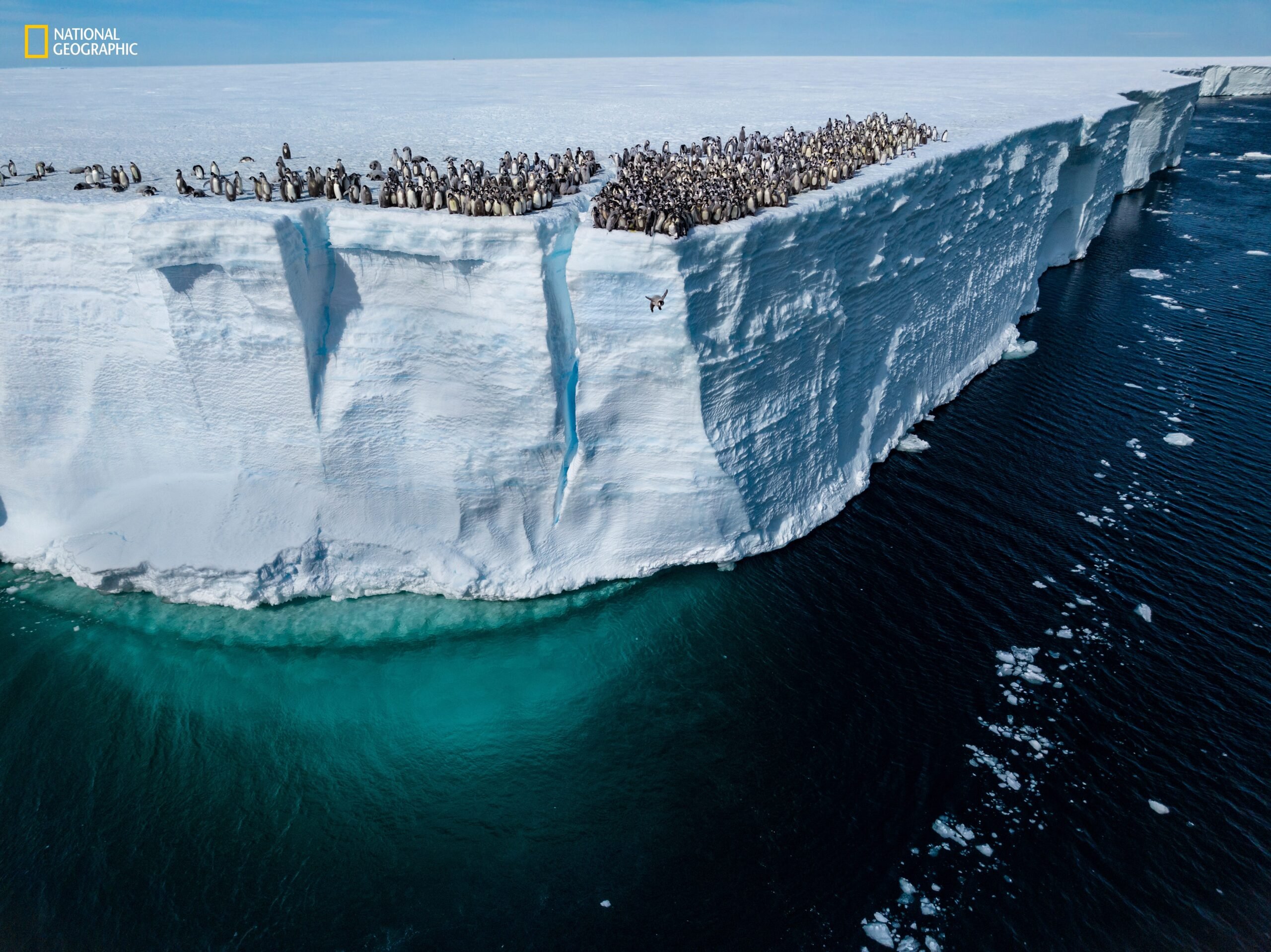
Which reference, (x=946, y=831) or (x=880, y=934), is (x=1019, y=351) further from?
(x=880, y=934)

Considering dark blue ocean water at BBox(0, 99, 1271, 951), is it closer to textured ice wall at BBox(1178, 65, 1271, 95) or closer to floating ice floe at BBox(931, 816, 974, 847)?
floating ice floe at BBox(931, 816, 974, 847)

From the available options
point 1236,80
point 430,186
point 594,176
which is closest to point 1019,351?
point 594,176

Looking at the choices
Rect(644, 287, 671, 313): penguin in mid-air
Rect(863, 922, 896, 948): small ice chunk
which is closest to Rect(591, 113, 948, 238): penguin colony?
Rect(644, 287, 671, 313): penguin in mid-air

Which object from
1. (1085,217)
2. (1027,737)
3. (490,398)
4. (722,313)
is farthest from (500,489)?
(1085,217)

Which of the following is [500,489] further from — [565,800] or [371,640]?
[565,800]

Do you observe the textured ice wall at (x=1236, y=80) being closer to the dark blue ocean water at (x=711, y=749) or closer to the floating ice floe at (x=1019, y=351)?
the floating ice floe at (x=1019, y=351)

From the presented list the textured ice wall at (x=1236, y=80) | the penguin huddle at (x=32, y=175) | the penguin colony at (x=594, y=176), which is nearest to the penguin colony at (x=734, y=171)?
the penguin colony at (x=594, y=176)
